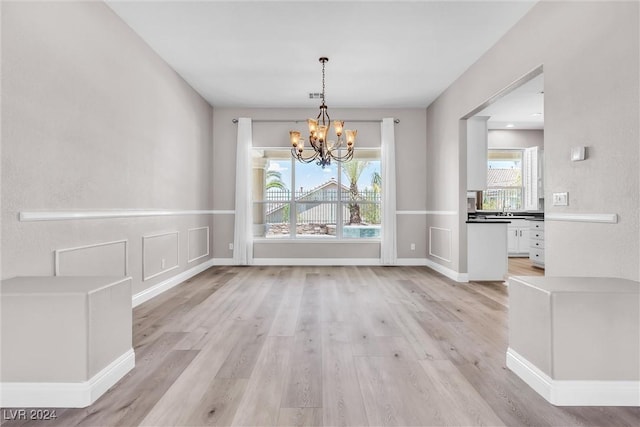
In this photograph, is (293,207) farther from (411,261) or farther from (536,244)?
(536,244)

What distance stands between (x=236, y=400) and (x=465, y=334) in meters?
1.85

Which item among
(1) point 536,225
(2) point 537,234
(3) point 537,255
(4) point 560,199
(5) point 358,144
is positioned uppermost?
(5) point 358,144

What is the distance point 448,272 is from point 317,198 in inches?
101

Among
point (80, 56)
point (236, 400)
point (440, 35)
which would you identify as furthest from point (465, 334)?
point (80, 56)

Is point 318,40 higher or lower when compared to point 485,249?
higher

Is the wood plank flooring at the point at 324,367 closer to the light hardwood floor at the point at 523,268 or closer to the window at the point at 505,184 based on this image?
the light hardwood floor at the point at 523,268

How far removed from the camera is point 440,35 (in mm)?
3465

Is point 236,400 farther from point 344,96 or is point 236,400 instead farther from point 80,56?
point 344,96

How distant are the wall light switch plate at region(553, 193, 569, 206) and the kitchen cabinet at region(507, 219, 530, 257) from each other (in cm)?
491

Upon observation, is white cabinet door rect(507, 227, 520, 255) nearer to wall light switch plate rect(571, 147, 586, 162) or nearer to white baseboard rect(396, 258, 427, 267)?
white baseboard rect(396, 258, 427, 267)

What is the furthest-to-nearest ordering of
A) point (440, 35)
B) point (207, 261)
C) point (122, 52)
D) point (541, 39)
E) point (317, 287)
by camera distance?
point (207, 261) → point (317, 287) → point (440, 35) → point (122, 52) → point (541, 39)

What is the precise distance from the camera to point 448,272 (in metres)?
5.09

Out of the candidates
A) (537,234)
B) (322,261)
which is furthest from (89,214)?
(537,234)

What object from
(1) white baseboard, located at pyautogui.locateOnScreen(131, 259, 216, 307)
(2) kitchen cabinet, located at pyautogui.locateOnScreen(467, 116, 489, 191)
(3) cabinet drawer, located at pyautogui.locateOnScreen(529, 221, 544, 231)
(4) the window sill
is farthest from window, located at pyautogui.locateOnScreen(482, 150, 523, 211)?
(1) white baseboard, located at pyautogui.locateOnScreen(131, 259, 216, 307)
